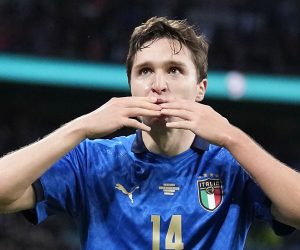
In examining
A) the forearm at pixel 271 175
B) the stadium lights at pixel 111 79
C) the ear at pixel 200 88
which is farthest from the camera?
the stadium lights at pixel 111 79

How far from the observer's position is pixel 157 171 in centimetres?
262

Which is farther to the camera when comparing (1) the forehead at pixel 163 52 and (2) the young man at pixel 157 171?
(1) the forehead at pixel 163 52

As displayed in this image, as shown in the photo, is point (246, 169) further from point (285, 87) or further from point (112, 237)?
point (285, 87)

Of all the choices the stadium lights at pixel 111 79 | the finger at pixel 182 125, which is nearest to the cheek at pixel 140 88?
the finger at pixel 182 125

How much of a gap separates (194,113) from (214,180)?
13.3 inches

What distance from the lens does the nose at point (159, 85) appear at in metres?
2.48

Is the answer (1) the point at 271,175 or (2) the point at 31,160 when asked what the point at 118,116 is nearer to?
(2) the point at 31,160

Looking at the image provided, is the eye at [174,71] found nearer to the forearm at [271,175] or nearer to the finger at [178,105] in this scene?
the finger at [178,105]

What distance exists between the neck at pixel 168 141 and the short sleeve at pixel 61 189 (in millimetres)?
259

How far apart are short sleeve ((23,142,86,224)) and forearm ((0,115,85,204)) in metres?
0.12

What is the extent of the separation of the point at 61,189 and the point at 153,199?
1.08 feet

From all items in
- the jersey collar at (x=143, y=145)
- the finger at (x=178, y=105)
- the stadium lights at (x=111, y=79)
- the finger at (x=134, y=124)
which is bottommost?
the stadium lights at (x=111, y=79)

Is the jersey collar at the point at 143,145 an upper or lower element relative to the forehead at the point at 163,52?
lower

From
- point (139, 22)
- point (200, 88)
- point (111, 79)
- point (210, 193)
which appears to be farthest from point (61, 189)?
point (139, 22)
